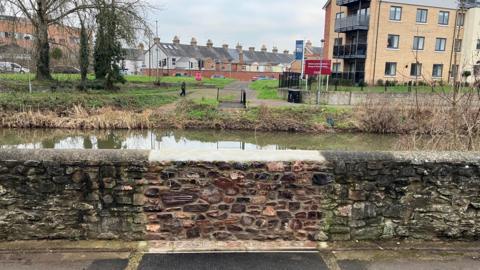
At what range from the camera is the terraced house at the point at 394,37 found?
37906mm

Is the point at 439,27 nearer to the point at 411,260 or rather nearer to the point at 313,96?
the point at 313,96

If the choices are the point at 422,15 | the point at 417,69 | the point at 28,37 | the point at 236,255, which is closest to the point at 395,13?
the point at 422,15

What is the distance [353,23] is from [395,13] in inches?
177

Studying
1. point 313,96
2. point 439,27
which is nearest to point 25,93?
point 313,96

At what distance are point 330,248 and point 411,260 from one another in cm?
84

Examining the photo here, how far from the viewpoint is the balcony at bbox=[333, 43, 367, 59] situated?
38316mm

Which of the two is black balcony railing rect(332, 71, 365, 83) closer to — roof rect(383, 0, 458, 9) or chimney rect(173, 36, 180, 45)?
roof rect(383, 0, 458, 9)

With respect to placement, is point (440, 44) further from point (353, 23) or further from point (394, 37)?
point (353, 23)

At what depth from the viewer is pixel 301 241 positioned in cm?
440

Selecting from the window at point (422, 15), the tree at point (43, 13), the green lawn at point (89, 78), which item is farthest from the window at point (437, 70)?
the tree at point (43, 13)

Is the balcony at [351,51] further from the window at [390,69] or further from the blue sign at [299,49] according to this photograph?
the blue sign at [299,49]

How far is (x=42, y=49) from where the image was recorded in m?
24.8

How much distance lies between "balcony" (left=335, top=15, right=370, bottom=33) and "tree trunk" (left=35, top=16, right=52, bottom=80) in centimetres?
2780

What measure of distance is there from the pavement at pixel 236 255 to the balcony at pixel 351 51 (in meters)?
36.5
